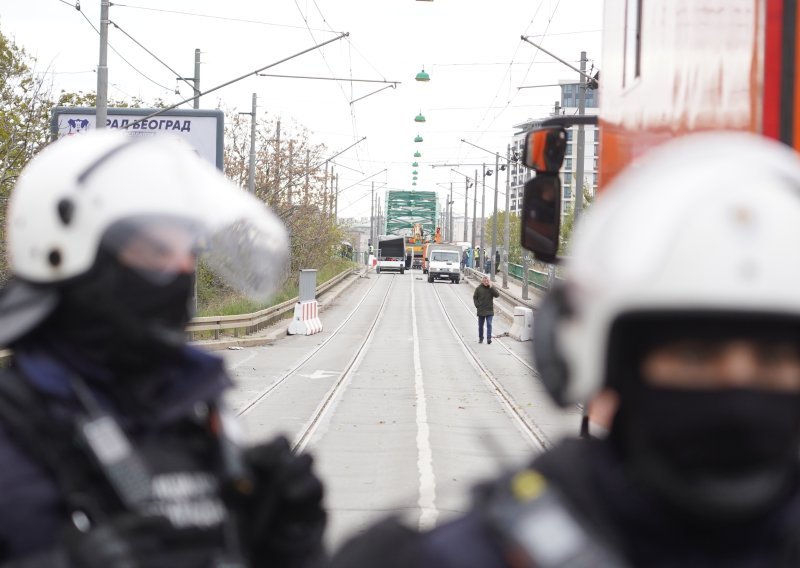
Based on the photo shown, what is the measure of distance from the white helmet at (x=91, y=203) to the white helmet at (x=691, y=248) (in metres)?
0.98

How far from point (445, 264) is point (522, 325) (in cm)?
3830

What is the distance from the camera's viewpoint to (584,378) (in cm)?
156

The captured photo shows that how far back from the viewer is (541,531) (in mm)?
1371

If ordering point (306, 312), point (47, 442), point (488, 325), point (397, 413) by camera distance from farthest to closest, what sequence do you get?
point (306, 312), point (488, 325), point (397, 413), point (47, 442)

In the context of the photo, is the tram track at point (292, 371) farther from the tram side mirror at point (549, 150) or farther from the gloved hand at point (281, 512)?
the gloved hand at point (281, 512)

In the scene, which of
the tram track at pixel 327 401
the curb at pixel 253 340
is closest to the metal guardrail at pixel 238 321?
the curb at pixel 253 340

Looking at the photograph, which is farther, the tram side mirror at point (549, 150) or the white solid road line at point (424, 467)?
the white solid road line at point (424, 467)

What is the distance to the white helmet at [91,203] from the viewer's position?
7.02ft

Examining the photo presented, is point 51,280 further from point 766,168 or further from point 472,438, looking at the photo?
point 472,438

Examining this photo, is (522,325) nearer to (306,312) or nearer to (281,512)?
(306,312)

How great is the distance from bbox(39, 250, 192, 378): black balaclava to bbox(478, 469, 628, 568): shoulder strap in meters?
0.93

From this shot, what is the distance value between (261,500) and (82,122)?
26079 millimetres

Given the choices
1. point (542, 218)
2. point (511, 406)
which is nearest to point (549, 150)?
point (542, 218)

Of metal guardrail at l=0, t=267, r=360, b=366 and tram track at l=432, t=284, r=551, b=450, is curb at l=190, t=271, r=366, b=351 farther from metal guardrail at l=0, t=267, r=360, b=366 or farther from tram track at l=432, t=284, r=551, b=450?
tram track at l=432, t=284, r=551, b=450
